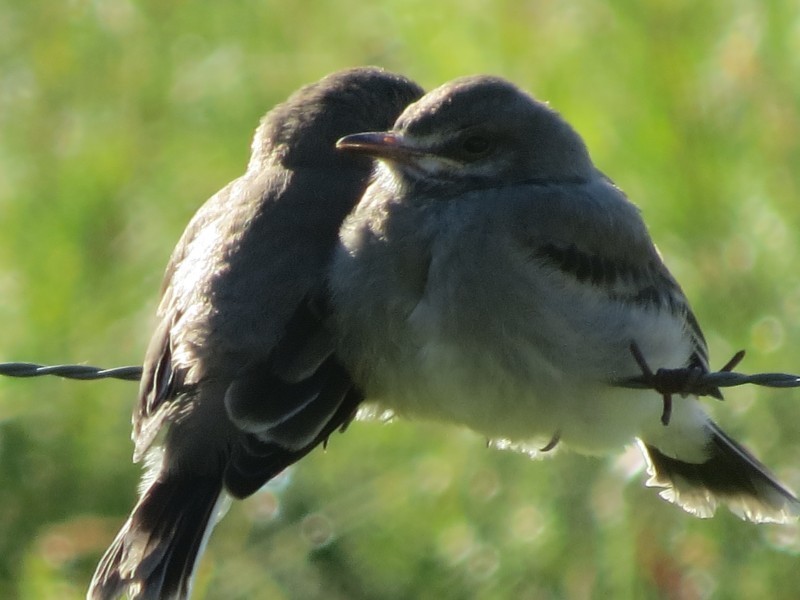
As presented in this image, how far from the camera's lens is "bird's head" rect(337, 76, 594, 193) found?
593cm

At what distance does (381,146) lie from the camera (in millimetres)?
5824

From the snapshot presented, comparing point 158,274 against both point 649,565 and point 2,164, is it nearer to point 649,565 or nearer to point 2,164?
point 2,164

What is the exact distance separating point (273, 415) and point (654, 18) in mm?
3804

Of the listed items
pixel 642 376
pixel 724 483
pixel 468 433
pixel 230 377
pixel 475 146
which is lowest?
pixel 468 433

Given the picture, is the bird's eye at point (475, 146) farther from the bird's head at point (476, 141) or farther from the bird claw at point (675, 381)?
the bird claw at point (675, 381)

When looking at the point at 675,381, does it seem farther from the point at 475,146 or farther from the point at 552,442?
the point at 475,146

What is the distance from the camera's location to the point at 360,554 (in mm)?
8180

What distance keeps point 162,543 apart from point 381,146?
61.6 inches

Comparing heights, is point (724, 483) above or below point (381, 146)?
below

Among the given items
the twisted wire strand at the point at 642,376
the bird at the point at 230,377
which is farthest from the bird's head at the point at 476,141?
the twisted wire strand at the point at 642,376

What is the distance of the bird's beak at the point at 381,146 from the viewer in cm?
577

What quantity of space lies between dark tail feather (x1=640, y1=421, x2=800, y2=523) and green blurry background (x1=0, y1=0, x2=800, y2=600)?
1.00 metres

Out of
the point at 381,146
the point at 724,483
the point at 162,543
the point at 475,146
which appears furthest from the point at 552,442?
the point at 162,543

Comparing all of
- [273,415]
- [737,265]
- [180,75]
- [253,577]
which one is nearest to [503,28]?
[737,265]
